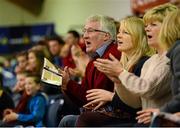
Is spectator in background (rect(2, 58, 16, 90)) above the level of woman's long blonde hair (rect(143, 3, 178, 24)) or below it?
below

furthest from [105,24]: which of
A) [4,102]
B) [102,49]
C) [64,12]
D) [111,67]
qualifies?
[64,12]

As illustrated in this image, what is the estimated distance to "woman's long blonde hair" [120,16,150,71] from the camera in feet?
12.6

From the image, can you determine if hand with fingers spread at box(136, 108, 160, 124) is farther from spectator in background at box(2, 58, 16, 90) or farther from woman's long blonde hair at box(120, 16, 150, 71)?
spectator in background at box(2, 58, 16, 90)

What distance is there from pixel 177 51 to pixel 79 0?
947cm

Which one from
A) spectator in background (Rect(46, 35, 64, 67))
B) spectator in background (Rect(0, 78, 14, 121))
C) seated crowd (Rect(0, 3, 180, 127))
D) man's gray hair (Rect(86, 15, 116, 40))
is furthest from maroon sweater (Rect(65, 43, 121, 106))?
spectator in background (Rect(46, 35, 64, 67))

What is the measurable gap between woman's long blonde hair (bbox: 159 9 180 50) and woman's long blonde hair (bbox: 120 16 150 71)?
1.61ft

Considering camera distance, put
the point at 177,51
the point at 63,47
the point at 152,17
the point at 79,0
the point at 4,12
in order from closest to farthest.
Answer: the point at 177,51
the point at 152,17
the point at 63,47
the point at 79,0
the point at 4,12

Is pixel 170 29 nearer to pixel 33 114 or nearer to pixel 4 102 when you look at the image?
pixel 33 114

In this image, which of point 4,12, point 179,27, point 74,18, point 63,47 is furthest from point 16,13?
point 179,27

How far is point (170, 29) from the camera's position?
3316mm

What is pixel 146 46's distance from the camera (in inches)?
153

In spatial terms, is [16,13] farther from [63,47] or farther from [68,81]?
[68,81]

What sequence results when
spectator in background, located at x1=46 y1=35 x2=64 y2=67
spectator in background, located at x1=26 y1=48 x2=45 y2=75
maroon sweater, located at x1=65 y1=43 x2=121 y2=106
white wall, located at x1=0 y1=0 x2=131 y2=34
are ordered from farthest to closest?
1. white wall, located at x1=0 y1=0 x2=131 y2=34
2. spectator in background, located at x1=46 y1=35 x2=64 y2=67
3. spectator in background, located at x1=26 y1=48 x2=45 y2=75
4. maroon sweater, located at x1=65 y1=43 x2=121 y2=106

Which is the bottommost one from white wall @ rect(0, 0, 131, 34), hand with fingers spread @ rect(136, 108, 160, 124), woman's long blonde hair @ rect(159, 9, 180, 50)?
hand with fingers spread @ rect(136, 108, 160, 124)
